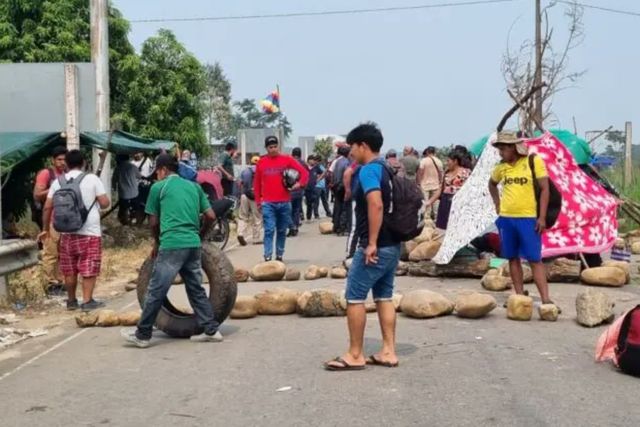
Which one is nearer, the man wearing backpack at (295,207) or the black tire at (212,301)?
the black tire at (212,301)

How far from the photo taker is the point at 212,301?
8602 mm

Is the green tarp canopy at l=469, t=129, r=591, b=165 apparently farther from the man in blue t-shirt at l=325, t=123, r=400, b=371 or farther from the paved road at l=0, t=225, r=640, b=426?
the man in blue t-shirt at l=325, t=123, r=400, b=371

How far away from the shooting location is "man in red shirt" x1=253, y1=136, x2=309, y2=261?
13.4 metres

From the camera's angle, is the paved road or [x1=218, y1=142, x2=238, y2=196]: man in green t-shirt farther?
[x1=218, y1=142, x2=238, y2=196]: man in green t-shirt

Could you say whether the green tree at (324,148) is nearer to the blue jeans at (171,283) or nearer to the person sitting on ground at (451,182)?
the person sitting on ground at (451,182)

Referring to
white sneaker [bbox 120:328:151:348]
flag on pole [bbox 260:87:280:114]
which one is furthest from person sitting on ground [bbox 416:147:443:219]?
flag on pole [bbox 260:87:280:114]

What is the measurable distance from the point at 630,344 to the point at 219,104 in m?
69.3

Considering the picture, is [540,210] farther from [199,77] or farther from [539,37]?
[199,77]

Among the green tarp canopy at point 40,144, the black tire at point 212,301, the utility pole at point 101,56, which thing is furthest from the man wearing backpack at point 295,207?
the black tire at point 212,301

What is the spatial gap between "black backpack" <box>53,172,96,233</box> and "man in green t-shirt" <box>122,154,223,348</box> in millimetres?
1953

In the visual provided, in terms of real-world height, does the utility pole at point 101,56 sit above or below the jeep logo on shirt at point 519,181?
above

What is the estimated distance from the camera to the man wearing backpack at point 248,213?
17891mm

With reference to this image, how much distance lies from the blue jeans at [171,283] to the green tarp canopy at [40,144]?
247 inches

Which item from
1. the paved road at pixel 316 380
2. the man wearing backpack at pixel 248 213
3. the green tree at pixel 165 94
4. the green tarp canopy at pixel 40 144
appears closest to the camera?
the paved road at pixel 316 380
